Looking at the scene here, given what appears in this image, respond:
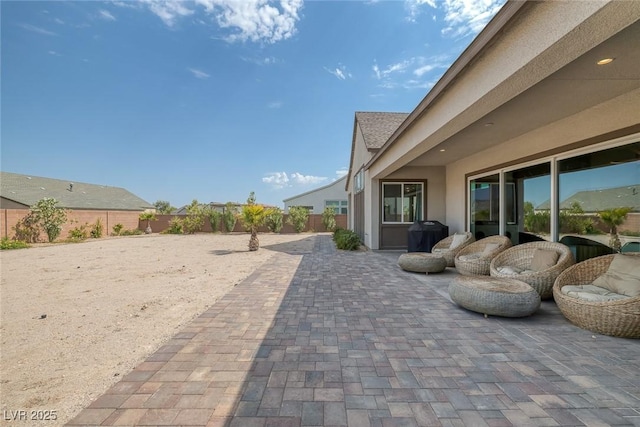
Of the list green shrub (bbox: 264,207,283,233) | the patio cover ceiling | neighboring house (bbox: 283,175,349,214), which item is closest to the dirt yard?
the patio cover ceiling

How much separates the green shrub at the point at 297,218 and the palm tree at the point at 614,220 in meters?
17.4

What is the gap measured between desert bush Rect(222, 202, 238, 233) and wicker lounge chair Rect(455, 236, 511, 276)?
17.4 meters

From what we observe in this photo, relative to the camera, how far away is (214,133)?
17.9 meters

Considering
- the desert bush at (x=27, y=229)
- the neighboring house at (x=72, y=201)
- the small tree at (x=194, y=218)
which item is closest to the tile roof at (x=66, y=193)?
the neighboring house at (x=72, y=201)

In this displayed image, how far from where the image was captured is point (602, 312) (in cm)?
286

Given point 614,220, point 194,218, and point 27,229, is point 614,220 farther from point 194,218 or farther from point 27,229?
point 27,229

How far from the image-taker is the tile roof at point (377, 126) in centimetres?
1005

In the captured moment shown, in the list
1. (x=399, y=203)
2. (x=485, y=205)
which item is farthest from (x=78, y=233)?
(x=485, y=205)

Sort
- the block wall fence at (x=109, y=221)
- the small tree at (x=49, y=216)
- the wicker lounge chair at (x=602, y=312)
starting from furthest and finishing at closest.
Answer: the small tree at (x=49, y=216), the block wall fence at (x=109, y=221), the wicker lounge chair at (x=602, y=312)

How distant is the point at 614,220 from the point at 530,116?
2.09 meters

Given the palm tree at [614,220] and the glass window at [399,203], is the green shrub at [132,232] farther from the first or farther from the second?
the palm tree at [614,220]

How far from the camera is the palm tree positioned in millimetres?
4031

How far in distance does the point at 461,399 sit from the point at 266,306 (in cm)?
278

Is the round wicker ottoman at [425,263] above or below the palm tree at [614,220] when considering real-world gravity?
below
